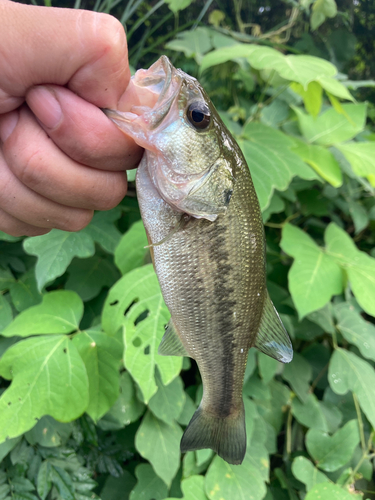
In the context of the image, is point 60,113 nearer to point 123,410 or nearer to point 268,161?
point 268,161

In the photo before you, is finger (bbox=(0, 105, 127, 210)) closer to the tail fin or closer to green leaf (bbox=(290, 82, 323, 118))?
the tail fin

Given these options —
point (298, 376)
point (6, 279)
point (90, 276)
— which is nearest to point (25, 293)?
point (6, 279)

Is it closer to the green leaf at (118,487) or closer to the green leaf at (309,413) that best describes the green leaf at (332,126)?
the green leaf at (309,413)

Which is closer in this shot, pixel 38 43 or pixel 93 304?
pixel 38 43

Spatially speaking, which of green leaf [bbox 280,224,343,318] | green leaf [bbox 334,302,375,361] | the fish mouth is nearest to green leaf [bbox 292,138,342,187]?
green leaf [bbox 280,224,343,318]

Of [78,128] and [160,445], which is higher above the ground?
[78,128]

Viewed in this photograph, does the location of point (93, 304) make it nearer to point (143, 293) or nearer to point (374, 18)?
point (143, 293)

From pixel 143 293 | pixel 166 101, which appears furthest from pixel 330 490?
pixel 166 101
